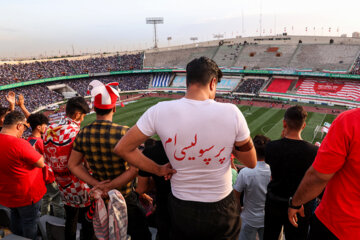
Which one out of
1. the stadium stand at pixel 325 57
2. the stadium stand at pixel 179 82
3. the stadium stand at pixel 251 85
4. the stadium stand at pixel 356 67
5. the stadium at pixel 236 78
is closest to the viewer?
the stadium at pixel 236 78

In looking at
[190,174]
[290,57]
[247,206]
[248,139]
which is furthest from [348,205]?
[290,57]

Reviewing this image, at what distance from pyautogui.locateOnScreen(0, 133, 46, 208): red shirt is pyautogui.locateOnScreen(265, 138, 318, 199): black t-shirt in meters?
3.58

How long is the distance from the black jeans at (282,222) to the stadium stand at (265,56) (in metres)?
59.1

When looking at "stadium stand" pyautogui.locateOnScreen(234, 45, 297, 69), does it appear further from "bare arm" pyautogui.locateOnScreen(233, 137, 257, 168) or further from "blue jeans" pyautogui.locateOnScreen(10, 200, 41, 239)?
"bare arm" pyautogui.locateOnScreen(233, 137, 257, 168)

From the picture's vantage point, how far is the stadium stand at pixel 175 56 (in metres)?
70.4

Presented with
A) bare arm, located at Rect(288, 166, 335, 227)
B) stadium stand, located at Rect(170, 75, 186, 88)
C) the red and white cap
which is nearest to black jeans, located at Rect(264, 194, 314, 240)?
bare arm, located at Rect(288, 166, 335, 227)

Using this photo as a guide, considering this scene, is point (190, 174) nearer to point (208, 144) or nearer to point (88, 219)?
point (208, 144)

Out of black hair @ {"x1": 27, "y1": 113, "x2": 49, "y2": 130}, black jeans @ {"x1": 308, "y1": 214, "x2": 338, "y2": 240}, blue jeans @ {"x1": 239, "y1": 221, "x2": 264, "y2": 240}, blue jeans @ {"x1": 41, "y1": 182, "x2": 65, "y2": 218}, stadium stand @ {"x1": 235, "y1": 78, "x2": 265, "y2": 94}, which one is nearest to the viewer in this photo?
black jeans @ {"x1": 308, "y1": 214, "x2": 338, "y2": 240}

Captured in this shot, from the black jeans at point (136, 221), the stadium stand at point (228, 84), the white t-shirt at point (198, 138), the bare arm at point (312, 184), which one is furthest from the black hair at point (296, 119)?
the stadium stand at point (228, 84)

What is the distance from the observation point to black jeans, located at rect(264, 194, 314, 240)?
3475 millimetres

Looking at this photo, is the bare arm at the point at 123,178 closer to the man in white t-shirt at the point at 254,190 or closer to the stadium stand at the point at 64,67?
the man in white t-shirt at the point at 254,190

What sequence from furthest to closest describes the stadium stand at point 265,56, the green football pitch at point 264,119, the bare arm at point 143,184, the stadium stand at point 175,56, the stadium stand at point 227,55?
the stadium stand at point 175,56, the stadium stand at point 227,55, the stadium stand at point 265,56, the green football pitch at point 264,119, the bare arm at point 143,184

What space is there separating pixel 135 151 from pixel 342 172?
74.2 inches

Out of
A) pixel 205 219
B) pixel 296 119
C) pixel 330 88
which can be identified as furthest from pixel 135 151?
pixel 330 88
